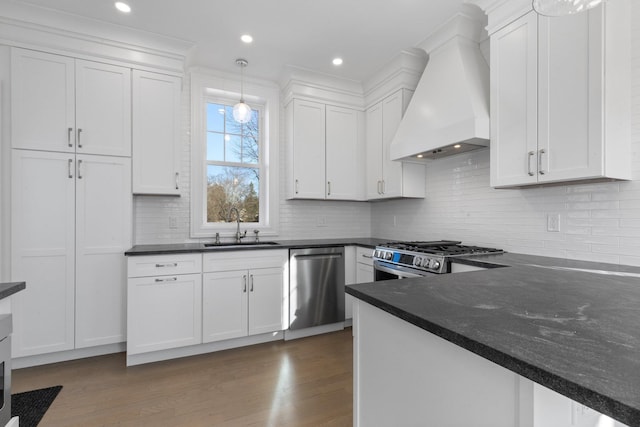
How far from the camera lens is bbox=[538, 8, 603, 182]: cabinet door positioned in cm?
174

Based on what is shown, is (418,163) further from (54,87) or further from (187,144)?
(54,87)

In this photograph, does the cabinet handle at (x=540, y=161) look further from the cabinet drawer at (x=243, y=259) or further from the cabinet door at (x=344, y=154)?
the cabinet drawer at (x=243, y=259)

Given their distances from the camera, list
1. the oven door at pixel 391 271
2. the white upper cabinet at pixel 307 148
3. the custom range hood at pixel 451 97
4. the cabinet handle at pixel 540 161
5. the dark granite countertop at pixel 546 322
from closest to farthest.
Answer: the dark granite countertop at pixel 546 322 → the cabinet handle at pixel 540 161 → the custom range hood at pixel 451 97 → the oven door at pixel 391 271 → the white upper cabinet at pixel 307 148

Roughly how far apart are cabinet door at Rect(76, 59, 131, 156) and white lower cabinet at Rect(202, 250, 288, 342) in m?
1.32

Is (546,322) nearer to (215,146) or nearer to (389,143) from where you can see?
(389,143)

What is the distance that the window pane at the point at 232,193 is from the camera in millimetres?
3555

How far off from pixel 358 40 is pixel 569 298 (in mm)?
2789

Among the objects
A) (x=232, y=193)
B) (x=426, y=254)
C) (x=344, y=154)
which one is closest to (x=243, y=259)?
(x=232, y=193)

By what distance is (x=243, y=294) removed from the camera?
9.70 ft

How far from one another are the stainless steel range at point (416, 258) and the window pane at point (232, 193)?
5.42 feet

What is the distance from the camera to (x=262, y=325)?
301 centimetres

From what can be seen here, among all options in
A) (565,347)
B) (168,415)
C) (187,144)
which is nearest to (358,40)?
(187,144)

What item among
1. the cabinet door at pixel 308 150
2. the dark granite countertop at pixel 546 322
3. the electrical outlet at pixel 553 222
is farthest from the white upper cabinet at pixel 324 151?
the dark granite countertop at pixel 546 322

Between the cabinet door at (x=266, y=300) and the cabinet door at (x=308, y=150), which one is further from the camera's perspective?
the cabinet door at (x=308, y=150)
